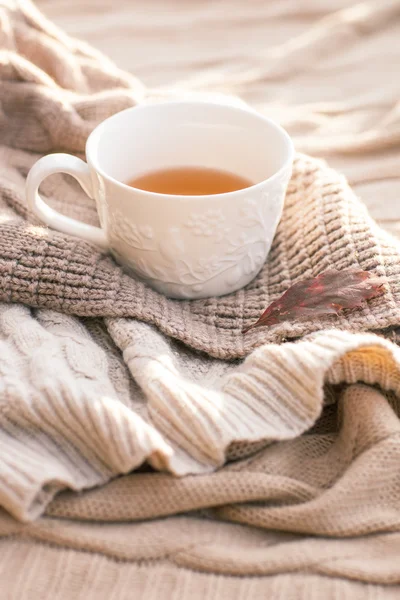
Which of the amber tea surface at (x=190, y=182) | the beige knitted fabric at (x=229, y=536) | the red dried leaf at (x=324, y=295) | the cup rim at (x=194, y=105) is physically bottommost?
the beige knitted fabric at (x=229, y=536)

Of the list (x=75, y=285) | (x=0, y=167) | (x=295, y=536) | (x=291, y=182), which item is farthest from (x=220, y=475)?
(x=0, y=167)

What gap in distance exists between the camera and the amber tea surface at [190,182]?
32.7 inches

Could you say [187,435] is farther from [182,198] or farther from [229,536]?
[182,198]

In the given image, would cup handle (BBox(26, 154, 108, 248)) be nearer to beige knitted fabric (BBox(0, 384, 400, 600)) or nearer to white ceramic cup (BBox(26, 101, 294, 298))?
white ceramic cup (BBox(26, 101, 294, 298))

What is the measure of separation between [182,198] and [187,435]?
9.0 inches

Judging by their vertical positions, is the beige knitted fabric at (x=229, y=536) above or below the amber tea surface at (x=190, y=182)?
below

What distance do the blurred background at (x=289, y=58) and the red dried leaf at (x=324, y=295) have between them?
0.30m

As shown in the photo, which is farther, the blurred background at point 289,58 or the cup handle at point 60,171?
the blurred background at point 289,58

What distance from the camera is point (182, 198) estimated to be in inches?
26.1

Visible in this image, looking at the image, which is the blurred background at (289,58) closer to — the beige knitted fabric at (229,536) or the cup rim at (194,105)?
the cup rim at (194,105)

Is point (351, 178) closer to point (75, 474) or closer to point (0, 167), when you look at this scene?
point (0, 167)

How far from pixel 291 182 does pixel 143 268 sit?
0.75 ft

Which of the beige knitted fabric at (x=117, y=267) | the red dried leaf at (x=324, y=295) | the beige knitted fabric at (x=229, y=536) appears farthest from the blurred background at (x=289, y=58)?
the beige knitted fabric at (x=229, y=536)

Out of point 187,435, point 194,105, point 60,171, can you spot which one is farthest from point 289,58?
point 187,435
